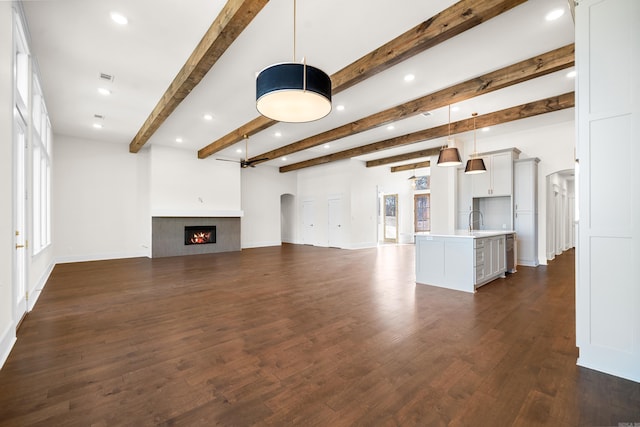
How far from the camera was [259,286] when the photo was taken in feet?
16.8

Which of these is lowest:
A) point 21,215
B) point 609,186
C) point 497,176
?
point 21,215

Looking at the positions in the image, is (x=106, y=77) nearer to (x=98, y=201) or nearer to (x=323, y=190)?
(x=98, y=201)

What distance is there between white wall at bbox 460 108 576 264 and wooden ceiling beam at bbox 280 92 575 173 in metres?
0.98

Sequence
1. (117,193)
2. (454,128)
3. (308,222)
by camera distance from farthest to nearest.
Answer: (308,222) < (117,193) < (454,128)

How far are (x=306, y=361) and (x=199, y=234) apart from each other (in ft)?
27.3

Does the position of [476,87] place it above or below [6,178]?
above

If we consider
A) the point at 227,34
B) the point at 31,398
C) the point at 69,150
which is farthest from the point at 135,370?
the point at 69,150

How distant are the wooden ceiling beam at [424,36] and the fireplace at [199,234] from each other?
7301 mm

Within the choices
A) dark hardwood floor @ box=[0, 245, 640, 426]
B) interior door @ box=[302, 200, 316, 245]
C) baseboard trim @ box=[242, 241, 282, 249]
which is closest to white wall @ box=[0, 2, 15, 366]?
dark hardwood floor @ box=[0, 245, 640, 426]

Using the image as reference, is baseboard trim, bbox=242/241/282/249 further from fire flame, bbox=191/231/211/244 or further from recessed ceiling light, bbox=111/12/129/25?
recessed ceiling light, bbox=111/12/129/25

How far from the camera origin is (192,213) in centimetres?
912

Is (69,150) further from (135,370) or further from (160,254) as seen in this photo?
(135,370)

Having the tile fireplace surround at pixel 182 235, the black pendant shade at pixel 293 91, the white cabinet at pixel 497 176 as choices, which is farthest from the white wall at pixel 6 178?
the white cabinet at pixel 497 176

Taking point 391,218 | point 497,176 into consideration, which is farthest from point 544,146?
point 391,218
